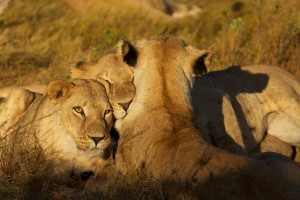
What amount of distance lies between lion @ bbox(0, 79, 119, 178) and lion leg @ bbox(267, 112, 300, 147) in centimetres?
193

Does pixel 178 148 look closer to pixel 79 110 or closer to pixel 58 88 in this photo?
pixel 79 110

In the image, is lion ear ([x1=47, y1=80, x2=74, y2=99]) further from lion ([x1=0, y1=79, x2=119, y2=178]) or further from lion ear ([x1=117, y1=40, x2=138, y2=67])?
lion ear ([x1=117, y1=40, x2=138, y2=67])

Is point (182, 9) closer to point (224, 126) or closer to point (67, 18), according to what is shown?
point (67, 18)

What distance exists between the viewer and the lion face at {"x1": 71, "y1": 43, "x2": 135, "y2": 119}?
5.41 meters

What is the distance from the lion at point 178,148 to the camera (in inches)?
169

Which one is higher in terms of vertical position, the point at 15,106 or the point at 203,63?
the point at 203,63

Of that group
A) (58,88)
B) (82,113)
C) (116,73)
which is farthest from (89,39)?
(82,113)

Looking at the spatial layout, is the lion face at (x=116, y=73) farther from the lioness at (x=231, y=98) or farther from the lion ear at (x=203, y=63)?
the lion ear at (x=203, y=63)

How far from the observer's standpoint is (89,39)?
11.0 m

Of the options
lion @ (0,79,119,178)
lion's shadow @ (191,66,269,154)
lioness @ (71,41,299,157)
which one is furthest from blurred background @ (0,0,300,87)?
lion @ (0,79,119,178)

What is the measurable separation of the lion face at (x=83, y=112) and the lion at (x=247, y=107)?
919 millimetres

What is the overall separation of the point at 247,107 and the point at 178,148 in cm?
201

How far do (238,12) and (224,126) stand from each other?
714 centimetres

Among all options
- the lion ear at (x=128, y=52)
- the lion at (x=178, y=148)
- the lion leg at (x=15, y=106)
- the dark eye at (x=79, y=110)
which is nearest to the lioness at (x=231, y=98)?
the lion ear at (x=128, y=52)
